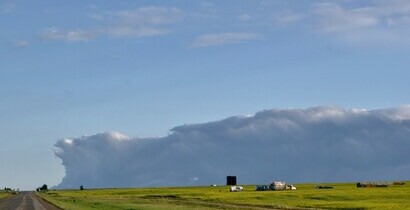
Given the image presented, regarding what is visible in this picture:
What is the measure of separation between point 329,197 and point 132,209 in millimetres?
43116

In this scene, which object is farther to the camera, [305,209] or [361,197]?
[361,197]

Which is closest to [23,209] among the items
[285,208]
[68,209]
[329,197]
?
[68,209]

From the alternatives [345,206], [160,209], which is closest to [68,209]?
[160,209]

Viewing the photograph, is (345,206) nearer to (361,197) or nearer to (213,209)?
(213,209)

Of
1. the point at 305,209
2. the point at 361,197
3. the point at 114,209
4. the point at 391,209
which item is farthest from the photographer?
the point at 361,197

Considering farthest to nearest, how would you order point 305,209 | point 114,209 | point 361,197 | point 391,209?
1. point 361,197
2. point 114,209
3. point 305,209
4. point 391,209

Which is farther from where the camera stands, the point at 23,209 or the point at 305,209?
the point at 23,209

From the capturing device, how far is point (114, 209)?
101 m

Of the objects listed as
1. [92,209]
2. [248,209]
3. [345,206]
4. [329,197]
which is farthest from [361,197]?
[92,209]

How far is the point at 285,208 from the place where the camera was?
97375 mm

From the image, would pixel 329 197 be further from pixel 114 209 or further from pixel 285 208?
pixel 114 209

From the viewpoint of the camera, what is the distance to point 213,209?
96375 millimetres

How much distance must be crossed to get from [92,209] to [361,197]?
47005 mm

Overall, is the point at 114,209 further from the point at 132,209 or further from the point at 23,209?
the point at 23,209
